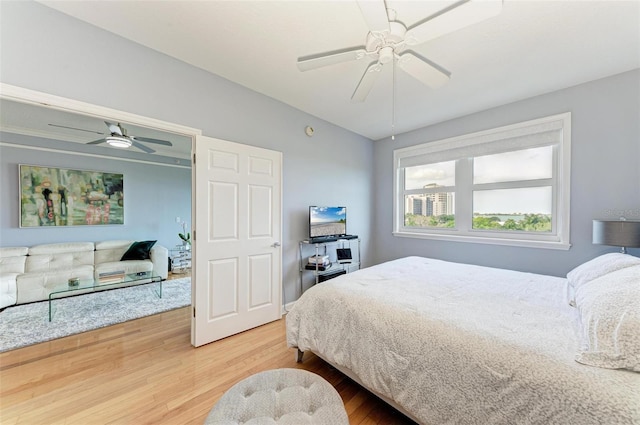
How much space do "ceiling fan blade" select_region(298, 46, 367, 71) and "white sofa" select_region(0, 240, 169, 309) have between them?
3.72 metres

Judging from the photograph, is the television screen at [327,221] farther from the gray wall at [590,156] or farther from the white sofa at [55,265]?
the white sofa at [55,265]

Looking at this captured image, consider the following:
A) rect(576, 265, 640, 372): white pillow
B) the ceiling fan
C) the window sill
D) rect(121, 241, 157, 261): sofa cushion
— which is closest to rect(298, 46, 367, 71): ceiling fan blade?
the ceiling fan

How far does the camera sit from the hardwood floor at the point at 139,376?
150 centimetres

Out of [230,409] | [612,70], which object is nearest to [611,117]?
[612,70]

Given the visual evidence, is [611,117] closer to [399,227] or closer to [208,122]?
[399,227]

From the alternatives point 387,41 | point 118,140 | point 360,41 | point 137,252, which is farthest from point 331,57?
point 137,252

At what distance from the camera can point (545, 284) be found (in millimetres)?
1932

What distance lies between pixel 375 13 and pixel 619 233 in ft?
8.33

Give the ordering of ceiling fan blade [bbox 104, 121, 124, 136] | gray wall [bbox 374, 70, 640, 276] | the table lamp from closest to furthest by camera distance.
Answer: the table lamp < gray wall [bbox 374, 70, 640, 276] < ceiling fan blade [bbox 104, 121, 124, 136]

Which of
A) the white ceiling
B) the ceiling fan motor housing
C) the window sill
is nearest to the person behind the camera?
the ceiling fan motor housing

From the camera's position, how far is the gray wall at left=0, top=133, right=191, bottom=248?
357cm

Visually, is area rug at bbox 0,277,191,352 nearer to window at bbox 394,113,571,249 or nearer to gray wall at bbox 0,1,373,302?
gray wall at bbox 0,1,373,302

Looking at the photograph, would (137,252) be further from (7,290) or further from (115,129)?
(115,129)

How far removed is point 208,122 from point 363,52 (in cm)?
169
